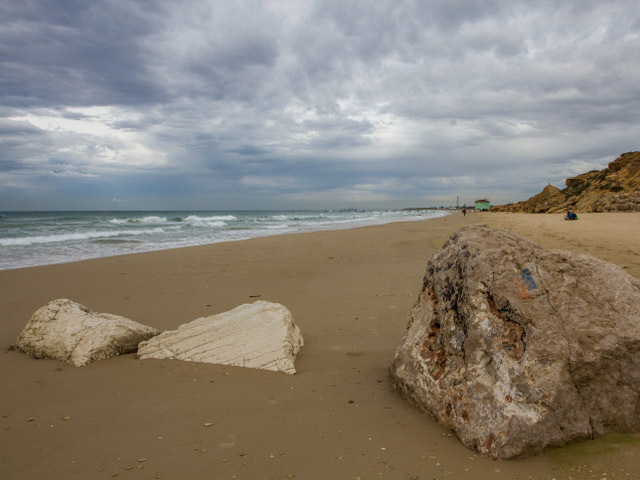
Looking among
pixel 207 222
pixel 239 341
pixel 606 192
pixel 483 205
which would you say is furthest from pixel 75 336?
pixel 483 205

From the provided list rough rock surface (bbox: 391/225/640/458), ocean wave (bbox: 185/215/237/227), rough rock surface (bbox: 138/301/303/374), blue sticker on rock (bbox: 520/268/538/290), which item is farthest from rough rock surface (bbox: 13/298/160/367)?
ocean wave (bbox: 185/215/237/227)

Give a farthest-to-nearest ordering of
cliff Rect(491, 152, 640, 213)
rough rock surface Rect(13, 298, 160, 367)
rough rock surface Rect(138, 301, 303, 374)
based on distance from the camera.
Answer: cliff Rect(491, 152, 640, 213) → rough rock surface Rect(13, 298, 160, 367) → rough rock surface Rect(138, 301, 303, 374)

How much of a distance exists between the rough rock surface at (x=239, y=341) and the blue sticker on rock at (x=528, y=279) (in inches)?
84.0

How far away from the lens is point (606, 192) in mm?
33844

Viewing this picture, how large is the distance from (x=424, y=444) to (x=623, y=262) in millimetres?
8367

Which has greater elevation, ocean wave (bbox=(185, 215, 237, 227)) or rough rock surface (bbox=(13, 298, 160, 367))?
ocean wave (bbox=(185, 215, 237, 227))

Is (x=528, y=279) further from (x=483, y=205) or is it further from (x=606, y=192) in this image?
(x=483, y=205)

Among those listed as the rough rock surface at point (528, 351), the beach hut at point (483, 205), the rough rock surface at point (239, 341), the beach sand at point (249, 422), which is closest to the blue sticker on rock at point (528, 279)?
the rough rock surface at point (528, 351)

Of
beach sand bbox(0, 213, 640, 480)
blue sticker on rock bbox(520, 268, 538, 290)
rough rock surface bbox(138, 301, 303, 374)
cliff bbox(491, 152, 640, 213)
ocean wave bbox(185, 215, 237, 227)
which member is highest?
cliff bbox(491, 152, 640, 213)

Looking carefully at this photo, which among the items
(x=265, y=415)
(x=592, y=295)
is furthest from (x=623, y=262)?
(x=265, y=415)

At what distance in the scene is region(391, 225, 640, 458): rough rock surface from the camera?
93.0 inches

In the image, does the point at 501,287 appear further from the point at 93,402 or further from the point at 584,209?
the point at 584,209

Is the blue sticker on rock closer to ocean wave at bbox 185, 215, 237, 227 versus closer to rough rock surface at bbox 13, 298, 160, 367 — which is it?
rough rock surface at bbox 13, 298, 160, 367

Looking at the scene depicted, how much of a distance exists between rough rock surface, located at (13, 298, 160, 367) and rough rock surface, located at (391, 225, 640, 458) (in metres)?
2.96
